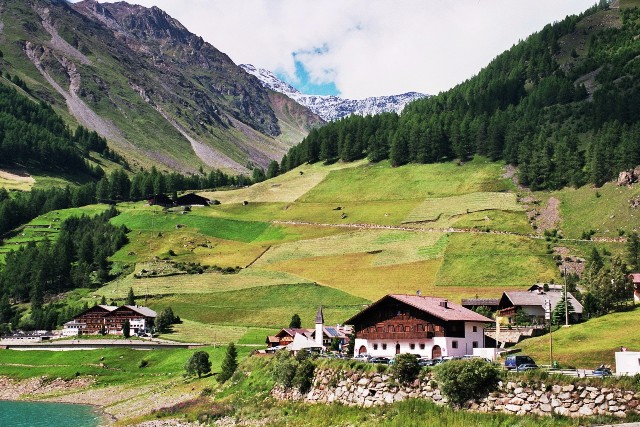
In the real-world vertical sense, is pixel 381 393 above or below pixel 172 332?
below

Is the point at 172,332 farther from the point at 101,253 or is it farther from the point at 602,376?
the point at 602,376

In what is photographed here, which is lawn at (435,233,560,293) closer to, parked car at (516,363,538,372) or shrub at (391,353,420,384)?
shrub at (391,353,420,384)

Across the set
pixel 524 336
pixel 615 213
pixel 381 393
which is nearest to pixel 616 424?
pixel 381 393

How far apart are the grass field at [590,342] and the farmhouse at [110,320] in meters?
76.0

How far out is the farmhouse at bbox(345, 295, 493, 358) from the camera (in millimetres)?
69438

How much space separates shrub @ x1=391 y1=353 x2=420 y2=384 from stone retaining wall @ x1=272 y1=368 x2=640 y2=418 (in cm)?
51

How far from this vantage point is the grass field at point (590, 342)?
Result: 6226 cm

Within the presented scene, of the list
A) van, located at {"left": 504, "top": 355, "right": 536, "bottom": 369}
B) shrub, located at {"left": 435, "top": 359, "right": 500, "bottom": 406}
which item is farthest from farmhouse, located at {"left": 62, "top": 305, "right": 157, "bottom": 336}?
van, located at {"left": 504, "top": 355, "right": 536, "bottom": 369}

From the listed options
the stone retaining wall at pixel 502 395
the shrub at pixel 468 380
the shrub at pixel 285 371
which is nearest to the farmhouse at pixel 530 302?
the shrub at pixel 285 371

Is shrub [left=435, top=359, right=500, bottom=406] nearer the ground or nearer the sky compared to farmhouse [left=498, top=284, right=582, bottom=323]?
nearer the ground

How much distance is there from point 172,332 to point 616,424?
319 ft

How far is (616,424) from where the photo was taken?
3988 cm

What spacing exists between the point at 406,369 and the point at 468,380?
6.08 m

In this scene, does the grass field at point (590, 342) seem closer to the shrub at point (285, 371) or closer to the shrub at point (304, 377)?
the shrub at point (304, 377)
